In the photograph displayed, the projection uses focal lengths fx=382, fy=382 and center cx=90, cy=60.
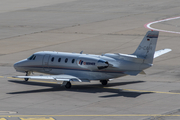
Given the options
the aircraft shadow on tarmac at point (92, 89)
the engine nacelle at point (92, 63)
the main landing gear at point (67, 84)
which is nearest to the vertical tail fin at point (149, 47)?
the aircraft shadow on tarmac at point (92, 89)

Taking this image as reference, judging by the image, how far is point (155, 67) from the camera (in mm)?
44594

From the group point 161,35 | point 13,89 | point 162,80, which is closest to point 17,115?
point 13,89

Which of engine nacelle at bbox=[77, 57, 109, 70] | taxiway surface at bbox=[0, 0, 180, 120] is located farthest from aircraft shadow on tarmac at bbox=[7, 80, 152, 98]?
engine nacelle at bbox=[77, 57, 109, 70]

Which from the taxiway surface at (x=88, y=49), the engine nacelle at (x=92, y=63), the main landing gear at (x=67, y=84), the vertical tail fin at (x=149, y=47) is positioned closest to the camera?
the taxiway surface at (x=88, y=49)

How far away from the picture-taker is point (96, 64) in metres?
34.9

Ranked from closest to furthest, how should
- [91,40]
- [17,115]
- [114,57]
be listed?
[17,115], [114,57], [91,40]

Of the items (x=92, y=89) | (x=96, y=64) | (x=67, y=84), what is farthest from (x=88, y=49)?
(x=96, y=64)

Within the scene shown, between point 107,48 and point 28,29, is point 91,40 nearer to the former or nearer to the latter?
point 107,48

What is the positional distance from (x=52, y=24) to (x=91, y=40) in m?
17.4

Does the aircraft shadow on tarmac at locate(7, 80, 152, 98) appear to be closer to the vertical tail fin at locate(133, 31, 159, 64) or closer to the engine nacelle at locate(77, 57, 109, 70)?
the engine nacelle at locate(77, 57, 109, 70)

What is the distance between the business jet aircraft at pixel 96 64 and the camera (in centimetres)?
3409

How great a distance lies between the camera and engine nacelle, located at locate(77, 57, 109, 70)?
34.6 metres

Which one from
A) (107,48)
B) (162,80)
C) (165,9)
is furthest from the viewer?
(165,9)

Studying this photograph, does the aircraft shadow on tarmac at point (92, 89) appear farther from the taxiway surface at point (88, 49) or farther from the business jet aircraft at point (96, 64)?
the business jet aircraft at point (96, 64)
